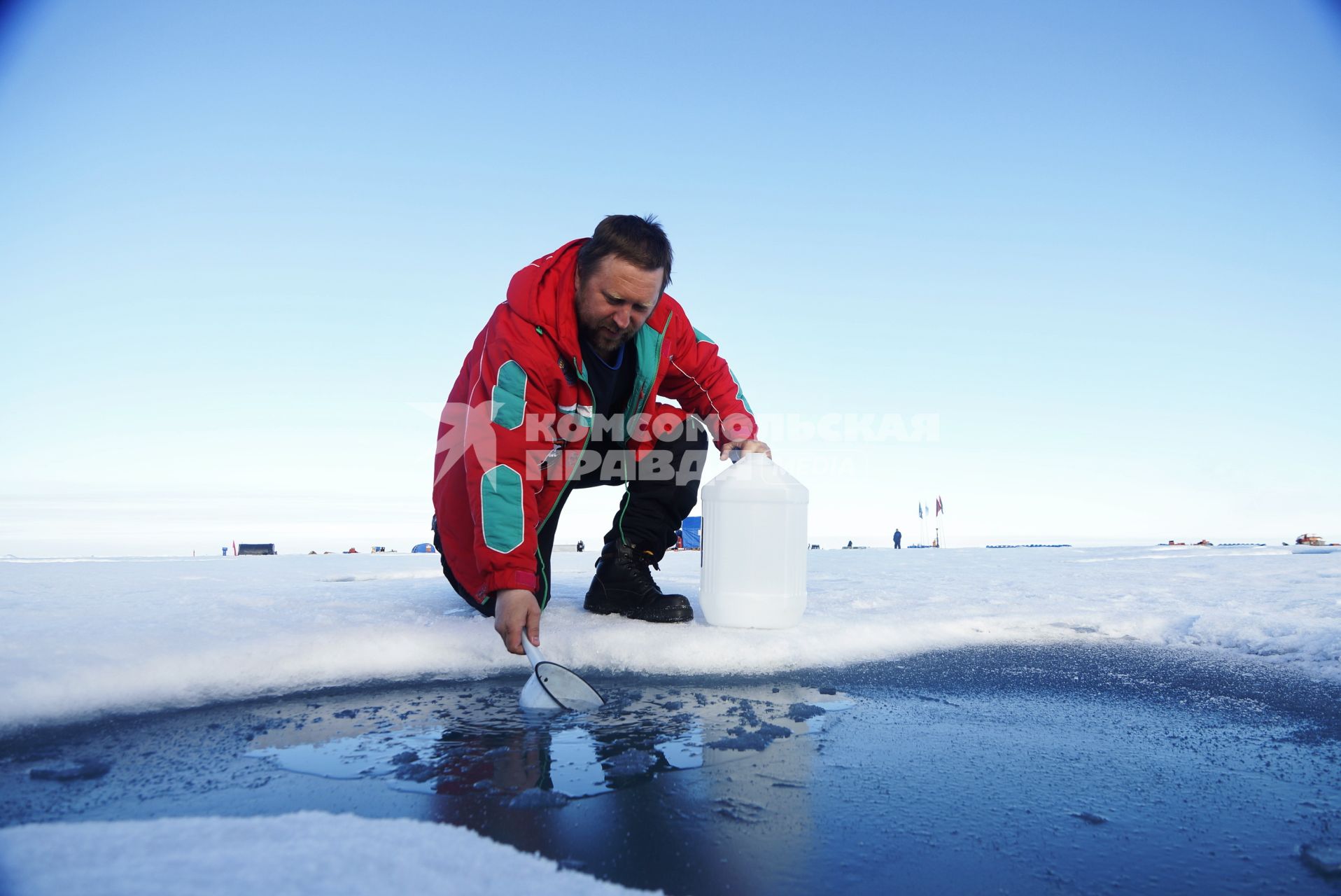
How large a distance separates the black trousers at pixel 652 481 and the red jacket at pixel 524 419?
0.34 feet

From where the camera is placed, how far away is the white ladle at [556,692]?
174cm

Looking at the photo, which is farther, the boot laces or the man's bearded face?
the boot laces

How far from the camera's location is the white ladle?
174 cm

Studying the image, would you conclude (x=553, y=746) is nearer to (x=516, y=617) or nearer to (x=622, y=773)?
(x=622, y=773)

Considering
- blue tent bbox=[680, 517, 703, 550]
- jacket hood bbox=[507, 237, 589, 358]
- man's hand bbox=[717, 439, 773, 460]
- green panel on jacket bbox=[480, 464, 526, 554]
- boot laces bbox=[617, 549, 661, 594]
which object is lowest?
blue tent bbox=[680, 517, 703, 550]

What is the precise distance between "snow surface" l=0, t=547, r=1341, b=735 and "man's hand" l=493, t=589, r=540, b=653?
270mm

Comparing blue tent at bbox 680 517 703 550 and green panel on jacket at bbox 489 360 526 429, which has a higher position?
green panel on jacket at bbox 489 360 526 429

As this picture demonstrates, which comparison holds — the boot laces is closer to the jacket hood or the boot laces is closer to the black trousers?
the black trousers

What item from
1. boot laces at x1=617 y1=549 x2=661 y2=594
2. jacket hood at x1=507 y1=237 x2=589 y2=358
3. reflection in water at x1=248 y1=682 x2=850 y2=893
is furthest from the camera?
boot laces at x1=617 y1=549 x2=661 y2=594

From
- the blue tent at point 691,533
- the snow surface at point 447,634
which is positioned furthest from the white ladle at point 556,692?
the blue tent at point 691,533

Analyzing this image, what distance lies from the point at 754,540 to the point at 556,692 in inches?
59.7

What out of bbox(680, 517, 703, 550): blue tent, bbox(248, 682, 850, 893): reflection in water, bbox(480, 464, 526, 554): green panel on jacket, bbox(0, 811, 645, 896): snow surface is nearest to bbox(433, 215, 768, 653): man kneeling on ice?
bbox(480, 464, 526, 554): green panel on jacket

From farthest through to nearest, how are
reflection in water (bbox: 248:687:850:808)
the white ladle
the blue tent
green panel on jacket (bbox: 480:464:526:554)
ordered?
the blue tent → green panel on jacket (bbox: 480:464:526:554) → the white ladle → reflection in water (bbox: 248:687:850:808)

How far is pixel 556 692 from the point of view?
175 centimetres
